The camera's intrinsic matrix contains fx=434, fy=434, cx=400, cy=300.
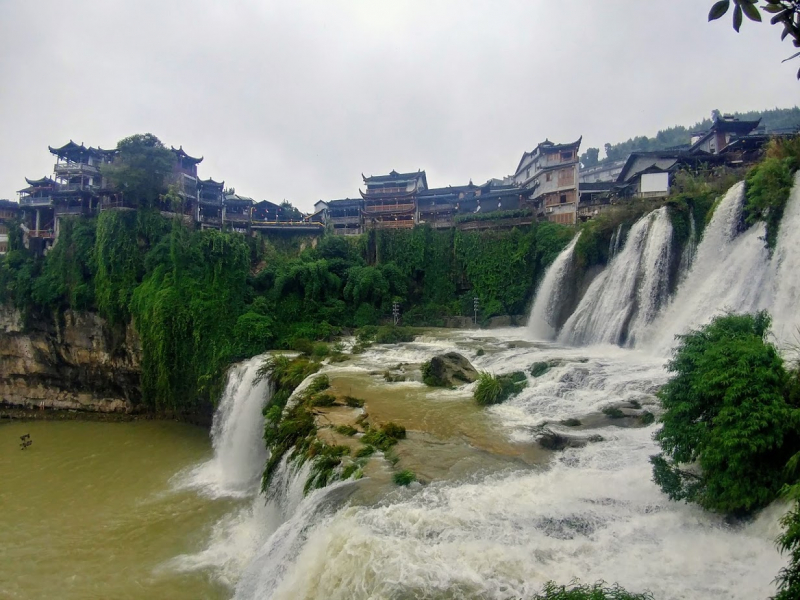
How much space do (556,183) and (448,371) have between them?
25.4 m

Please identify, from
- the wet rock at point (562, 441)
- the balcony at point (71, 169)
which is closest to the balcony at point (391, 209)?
the balcony at point (71, 169)

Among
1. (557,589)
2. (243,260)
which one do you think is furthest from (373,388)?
(243,260)

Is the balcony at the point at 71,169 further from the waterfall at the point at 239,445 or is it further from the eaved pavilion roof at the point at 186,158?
the waterfall at the point at 239,445

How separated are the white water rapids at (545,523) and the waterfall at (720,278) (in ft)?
0.22

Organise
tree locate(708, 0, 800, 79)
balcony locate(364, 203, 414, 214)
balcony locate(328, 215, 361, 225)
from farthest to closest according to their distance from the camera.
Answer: balcony locate(328, 215, 361, 225) → balcony locate(364, 203, 414, 214) → tree locate(708, 0, 800, 79)

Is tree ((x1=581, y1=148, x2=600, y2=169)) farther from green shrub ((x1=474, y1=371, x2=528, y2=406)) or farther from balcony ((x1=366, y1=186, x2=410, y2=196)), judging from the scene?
green shrub ((x1=474, y1=371, x2=528, y2=406))

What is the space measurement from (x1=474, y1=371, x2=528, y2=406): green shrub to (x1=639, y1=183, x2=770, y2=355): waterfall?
171 inches

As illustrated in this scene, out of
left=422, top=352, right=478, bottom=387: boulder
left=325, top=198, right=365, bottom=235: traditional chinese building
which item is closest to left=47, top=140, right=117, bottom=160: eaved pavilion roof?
left=325, top=198, right=365, bottom=235: traditional chinese building

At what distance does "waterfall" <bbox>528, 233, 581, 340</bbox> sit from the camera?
872 inches

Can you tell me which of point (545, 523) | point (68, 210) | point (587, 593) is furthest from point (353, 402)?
point (68, 210)

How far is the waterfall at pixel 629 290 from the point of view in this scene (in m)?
16.1

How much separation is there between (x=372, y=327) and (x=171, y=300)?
1083cm

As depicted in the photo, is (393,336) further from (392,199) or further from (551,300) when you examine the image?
(392,199)

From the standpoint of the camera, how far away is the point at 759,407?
5520mm
